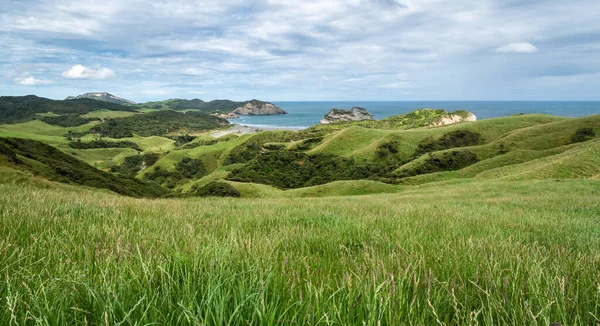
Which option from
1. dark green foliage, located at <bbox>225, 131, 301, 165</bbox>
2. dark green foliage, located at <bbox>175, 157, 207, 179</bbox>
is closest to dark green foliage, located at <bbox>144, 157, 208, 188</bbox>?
dark green foliage, located at <bbox>175, 157, 207, 179</bbox>

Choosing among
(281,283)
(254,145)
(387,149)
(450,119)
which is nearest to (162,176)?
(254,145)

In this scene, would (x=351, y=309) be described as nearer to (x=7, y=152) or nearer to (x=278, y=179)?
(x=7, y=152)

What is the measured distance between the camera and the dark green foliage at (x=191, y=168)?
6142 inches

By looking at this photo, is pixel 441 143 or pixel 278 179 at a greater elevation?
pixel 441 143

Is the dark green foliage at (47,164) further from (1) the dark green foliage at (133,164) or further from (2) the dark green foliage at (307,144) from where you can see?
(1) the dark green foliage at (133,164)

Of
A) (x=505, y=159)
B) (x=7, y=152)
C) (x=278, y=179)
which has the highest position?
(x=7, y=152)

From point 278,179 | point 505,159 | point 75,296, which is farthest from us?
point 278,179

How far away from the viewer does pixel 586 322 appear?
191 centimetres

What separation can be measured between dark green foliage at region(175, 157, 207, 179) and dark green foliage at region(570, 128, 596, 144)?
140 meters

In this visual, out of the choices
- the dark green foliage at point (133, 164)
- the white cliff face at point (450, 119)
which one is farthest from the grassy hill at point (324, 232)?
the white cliff face at point (450, 119)

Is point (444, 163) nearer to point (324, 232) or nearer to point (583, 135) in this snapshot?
point (583, 135)

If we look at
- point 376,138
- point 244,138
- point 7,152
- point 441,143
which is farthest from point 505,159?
point 244,138

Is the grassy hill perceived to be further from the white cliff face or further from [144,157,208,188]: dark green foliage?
the white cliff face

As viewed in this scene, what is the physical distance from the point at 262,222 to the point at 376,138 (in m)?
114
